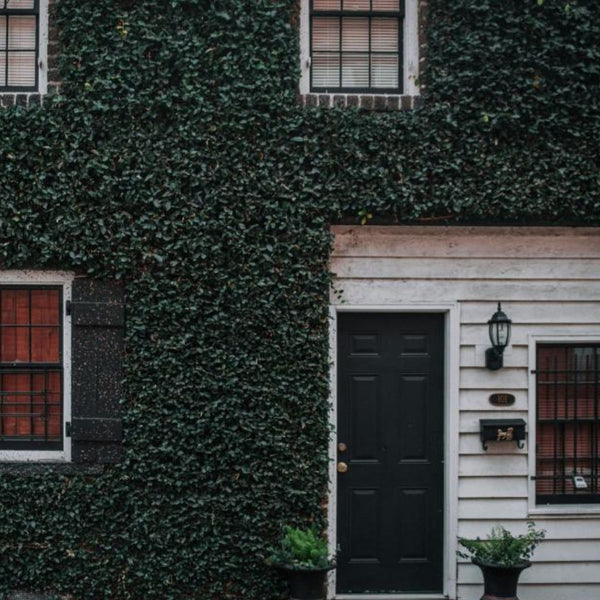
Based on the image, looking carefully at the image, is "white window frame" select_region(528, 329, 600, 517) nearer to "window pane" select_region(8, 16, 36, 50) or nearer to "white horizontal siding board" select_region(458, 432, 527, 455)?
"white horizontal siding board" select_region(458, 432, 527, 455)

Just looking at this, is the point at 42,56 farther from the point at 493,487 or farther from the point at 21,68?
the point at 493,487

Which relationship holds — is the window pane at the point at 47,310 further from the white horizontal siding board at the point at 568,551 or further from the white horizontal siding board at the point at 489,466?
the white horizontal siding board at the point at 568,551

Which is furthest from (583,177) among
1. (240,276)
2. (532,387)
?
(240,276)

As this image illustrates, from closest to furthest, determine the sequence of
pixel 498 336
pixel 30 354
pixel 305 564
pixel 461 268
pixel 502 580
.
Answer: pixel 305 564
pixel 502 580
pixel 498 336
pixel 30 354
pixel 461 268

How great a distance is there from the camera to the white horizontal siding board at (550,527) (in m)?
8.09

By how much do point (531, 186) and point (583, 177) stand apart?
1.52ft

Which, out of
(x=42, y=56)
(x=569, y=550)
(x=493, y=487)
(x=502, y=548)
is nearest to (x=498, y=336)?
(x=493, y=487)

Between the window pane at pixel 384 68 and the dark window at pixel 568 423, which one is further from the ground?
the window pane at pixel 384 68

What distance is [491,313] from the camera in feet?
26.7

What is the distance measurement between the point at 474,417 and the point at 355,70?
10.8 ft

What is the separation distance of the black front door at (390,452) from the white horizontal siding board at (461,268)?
0.39 m

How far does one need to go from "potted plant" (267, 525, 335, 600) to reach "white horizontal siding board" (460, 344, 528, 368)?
6.70 feet

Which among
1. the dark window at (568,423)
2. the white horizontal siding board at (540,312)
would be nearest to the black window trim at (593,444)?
the dark window at (568,423)

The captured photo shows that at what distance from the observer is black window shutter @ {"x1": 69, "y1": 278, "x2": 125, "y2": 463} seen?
309 inches
